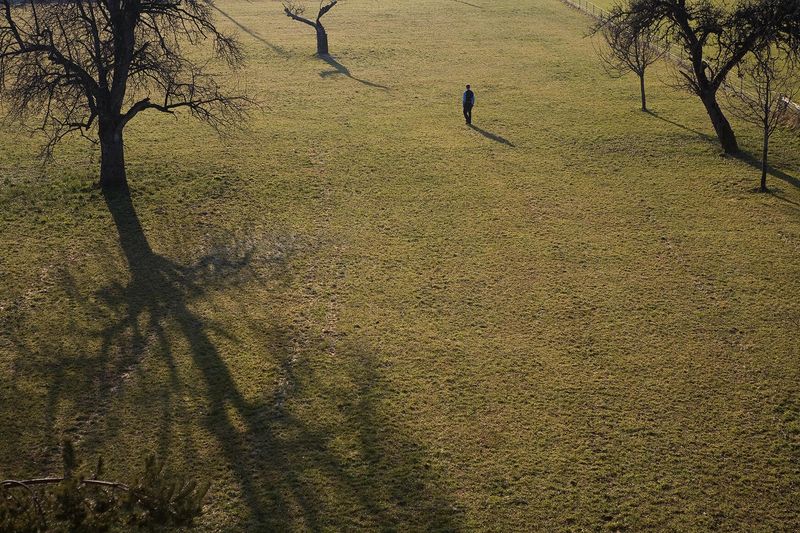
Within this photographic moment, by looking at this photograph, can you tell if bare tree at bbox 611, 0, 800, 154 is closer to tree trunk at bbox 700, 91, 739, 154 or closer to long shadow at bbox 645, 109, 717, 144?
tree trunk at bbox 700, 91, 739, 154

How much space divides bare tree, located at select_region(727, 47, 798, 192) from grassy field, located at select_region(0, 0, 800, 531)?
3.07 feet

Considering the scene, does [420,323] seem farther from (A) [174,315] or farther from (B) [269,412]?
(A) [174,315]

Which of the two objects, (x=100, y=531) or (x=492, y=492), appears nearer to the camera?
(x=100, y=531)

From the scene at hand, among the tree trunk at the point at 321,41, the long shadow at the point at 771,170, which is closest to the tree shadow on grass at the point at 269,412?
the long shadow at the point at 771,170

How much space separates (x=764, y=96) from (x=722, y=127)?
174 centimetres

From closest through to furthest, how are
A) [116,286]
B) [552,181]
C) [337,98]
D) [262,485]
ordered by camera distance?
[262,485] < [116,286] < [552,181] < [337,98]

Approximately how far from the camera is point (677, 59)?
1442 inches

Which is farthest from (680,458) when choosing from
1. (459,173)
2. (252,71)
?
(252,71)

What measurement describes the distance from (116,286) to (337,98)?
17.6 metres

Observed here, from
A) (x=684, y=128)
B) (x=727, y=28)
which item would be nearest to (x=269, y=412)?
(x=727, y=28)

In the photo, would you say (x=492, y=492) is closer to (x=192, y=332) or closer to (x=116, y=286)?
(x=192, y=332)

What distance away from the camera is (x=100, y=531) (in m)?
5.91

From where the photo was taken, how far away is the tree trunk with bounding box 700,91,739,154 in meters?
23.1

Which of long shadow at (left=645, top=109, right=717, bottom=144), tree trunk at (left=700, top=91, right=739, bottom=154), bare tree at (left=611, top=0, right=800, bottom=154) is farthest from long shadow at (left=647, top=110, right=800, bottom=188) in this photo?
bare tree at (left=611, top=0, right=800, bottom=154)
